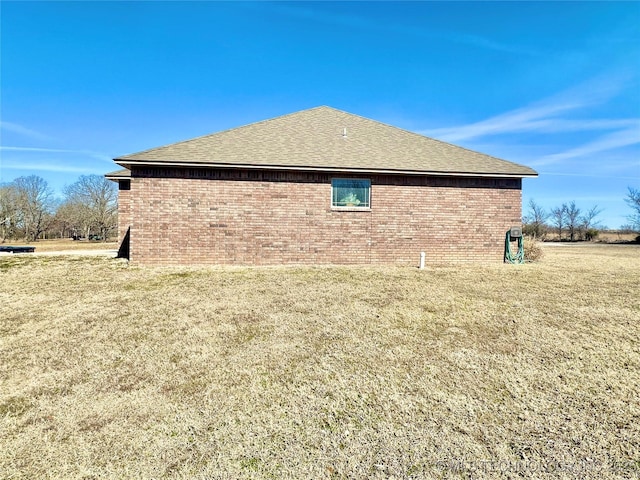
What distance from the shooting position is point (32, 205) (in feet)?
139

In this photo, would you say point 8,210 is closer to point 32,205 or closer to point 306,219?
point 32,205

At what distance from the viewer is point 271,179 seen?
10508 millimetres

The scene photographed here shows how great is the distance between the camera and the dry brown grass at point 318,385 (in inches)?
93.7

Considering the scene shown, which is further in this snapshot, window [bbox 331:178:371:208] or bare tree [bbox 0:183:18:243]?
bare tree [bbox 0:183:18:243]

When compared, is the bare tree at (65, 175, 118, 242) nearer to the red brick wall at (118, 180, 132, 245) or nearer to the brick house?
the red brick wall at (118, 180, 132, 245)

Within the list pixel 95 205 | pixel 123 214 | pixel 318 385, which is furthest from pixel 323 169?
pixel 95 205

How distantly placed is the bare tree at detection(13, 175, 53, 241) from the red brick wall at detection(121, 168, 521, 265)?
4640 cm

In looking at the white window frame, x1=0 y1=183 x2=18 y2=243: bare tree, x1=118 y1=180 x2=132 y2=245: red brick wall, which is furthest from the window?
x1=0 y1=183 x2=18 y2=243: bare tree

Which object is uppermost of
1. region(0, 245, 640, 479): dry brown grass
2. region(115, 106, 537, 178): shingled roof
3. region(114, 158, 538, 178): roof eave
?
region(115, 106, 537, 178): shingled roof

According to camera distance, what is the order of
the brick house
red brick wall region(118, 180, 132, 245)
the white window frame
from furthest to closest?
red brick wall region(118, 180, 132, 245) → the white window frame → the brick house

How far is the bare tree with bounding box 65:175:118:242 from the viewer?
43.0 meters

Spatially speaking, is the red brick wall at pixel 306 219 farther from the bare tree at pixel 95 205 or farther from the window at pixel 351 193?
the bare tree at pixel 95 205

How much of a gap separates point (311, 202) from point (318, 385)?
7.90 m

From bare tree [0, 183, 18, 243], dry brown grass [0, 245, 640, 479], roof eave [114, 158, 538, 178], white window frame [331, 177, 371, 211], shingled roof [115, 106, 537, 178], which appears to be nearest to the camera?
dry brown grass [0, 245, 640, 479]
